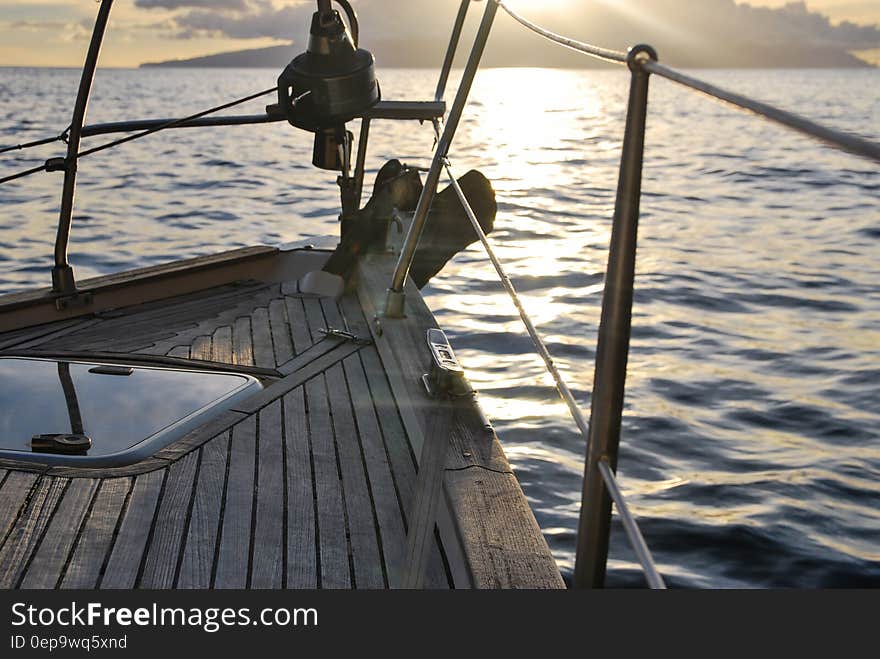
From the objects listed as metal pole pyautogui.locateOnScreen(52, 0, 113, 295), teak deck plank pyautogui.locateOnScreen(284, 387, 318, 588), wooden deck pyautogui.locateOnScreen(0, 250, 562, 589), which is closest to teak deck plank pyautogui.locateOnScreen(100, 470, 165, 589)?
wooden deck pyautogui.locateOnScreen(0, 250, 562, 589)

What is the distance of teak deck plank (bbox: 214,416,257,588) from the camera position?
204 cm

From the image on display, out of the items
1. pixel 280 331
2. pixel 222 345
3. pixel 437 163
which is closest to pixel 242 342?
pixel 222 345

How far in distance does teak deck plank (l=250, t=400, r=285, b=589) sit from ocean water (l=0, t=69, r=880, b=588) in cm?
139

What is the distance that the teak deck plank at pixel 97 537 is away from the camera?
1999mm

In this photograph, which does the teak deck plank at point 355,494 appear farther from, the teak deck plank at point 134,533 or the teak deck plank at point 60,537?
the teak deck plank at point 60,537

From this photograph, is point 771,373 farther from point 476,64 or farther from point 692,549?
point 476,64

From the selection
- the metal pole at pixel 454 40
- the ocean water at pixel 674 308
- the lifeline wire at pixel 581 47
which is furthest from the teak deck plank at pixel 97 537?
the metal pole at pixel 454 40

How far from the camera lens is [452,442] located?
251 centimetres

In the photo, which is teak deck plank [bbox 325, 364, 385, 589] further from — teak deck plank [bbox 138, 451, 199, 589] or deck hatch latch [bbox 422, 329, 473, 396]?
teak deck plank [bbox 138, 451, 199, 589]

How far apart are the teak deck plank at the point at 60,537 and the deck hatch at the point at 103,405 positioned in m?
0.15

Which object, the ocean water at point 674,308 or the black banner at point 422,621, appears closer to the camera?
the black banner at point 422,621

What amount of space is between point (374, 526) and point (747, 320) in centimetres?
670

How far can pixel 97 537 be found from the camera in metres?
2.16

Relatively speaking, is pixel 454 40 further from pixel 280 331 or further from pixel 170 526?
pixel 170 526
